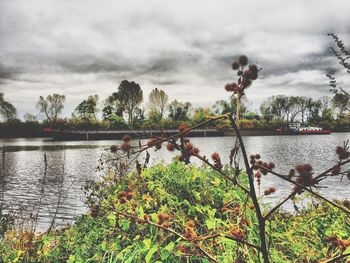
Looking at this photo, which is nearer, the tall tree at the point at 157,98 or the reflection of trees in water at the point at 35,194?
the reflection of trees in water at the point at 35,194

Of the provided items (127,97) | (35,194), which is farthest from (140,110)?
(35,194)

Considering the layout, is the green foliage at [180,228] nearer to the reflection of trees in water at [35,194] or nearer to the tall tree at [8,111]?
the reflection of trees in water at [35,194]

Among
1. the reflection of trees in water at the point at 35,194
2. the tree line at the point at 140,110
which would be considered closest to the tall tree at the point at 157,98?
the tree line at the point at 140,110

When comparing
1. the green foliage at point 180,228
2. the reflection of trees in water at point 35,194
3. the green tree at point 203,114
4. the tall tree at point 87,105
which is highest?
the tall tree at point 87,105

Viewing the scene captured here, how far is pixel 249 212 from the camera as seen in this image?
343cm

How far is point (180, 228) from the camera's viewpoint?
3293mm

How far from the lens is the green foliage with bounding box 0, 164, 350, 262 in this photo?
296 centimetres

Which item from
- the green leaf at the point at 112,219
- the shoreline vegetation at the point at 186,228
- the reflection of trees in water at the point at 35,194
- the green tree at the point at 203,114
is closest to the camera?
the green tree at the point at 203,114

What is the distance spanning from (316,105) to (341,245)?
117 meters

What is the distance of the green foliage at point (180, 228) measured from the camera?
2.96 metres

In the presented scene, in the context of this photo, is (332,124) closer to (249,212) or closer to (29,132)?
(29,132)

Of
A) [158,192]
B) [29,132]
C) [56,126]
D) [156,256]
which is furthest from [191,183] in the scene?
[29,132]

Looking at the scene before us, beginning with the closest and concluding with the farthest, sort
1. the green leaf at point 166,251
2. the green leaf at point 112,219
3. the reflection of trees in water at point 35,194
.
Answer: the green leaf at point 166,251 → the green leaf at point 112,219 → the reflection of trees in water at point 35,194

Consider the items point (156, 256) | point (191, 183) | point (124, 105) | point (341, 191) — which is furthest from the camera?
point (124, 105)
